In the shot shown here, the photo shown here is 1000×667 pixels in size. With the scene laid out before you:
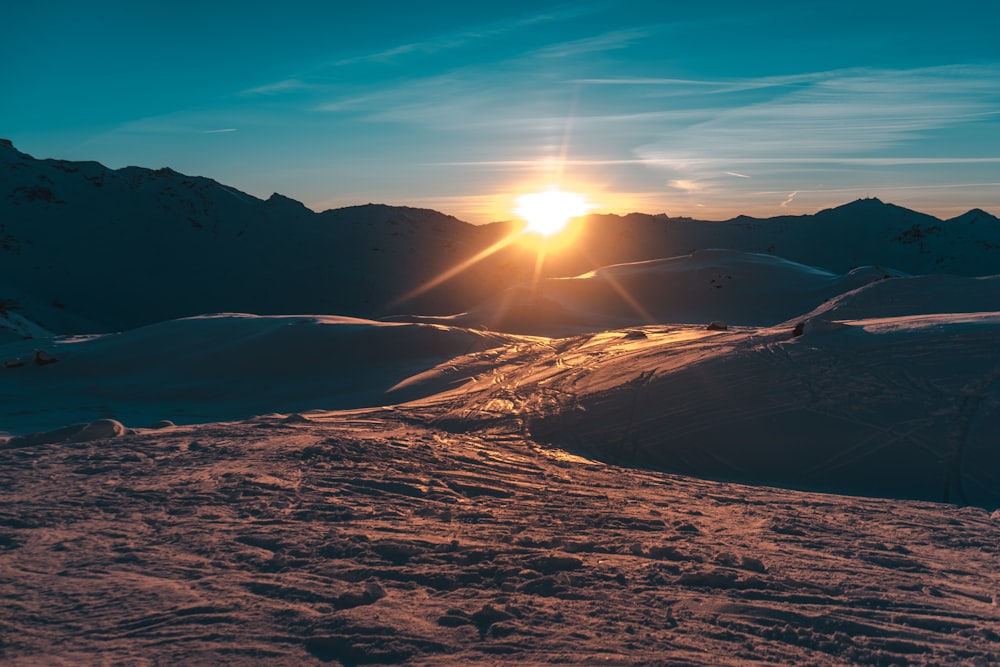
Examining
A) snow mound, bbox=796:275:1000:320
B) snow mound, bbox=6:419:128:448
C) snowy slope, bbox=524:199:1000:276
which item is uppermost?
snowy slope, bbox=524:199:1000:276

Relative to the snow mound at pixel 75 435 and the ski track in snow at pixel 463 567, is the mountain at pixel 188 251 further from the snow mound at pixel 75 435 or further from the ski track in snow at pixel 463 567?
the ski track in snow at pixel 463 567

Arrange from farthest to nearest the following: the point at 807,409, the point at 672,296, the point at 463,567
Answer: the point at 672,296 < the point at 807,409 < the point at 463,567

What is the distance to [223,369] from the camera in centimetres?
1684

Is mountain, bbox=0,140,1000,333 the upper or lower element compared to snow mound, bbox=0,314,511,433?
upper

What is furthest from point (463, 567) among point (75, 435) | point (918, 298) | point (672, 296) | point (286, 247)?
point (286, 247)

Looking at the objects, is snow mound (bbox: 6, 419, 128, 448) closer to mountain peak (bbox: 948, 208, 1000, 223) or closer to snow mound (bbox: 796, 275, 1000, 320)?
snow mound (bbox: 796, 275, 1000, 320)

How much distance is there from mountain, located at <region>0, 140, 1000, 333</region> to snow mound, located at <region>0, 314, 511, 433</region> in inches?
1064

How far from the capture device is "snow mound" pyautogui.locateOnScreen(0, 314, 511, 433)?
14188 mm

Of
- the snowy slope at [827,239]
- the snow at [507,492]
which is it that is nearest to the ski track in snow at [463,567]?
the snow at [507,492]

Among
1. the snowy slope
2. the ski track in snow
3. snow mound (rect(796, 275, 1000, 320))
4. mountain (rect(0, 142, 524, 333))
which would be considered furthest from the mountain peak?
the ski track in snow

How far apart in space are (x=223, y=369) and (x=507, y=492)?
11.1 m

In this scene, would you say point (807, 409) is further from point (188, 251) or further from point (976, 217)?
point (976, 217)

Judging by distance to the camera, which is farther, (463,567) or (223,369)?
(223,369)

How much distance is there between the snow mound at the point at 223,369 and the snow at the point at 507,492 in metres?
0.10
